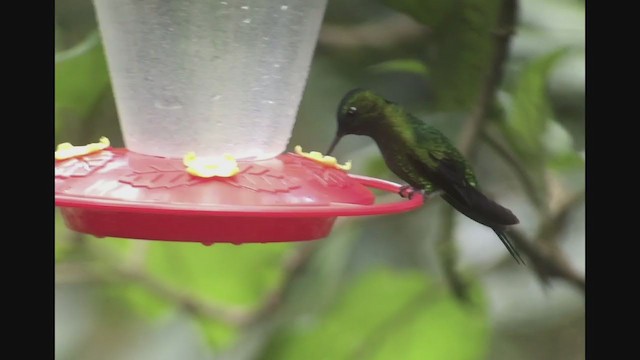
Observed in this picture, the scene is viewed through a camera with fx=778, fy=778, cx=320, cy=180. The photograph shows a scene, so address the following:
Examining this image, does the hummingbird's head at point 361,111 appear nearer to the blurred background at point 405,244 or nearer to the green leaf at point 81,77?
the blurred background at point 405,244

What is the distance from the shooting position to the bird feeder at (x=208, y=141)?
659 millimetres

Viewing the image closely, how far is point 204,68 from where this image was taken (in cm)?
79

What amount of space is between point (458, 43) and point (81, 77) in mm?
569

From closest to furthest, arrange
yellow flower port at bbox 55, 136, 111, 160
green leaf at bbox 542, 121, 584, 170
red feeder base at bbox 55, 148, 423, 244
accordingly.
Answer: red feeder base at bbox 55, 148, 423, 244 < yellow flower port at bbox 55, 136, 111, 160 < green leaf at bbox 542, 121, 584, 170

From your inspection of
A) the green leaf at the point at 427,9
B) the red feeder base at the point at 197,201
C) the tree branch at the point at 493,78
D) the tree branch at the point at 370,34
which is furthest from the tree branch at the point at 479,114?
the red feeder base at the point at 197,201

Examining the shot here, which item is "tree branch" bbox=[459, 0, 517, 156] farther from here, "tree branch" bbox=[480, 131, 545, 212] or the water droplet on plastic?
the water droplet on plastic

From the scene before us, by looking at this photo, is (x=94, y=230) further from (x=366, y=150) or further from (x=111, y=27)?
(x=366, y=150)

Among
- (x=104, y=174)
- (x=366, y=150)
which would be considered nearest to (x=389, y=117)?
(x=104, y=174)

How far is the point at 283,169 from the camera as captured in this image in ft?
2.46

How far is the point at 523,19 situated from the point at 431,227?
0.46 metres

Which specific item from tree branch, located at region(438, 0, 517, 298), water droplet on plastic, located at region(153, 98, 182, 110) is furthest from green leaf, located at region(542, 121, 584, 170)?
water droplet on plastic, located at region(153, 98, 182, 110)

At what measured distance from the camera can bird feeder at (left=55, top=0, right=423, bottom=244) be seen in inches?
25.9

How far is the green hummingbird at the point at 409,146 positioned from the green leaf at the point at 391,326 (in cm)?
57

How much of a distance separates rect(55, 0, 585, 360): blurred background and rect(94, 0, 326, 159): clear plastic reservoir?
0.34 m
